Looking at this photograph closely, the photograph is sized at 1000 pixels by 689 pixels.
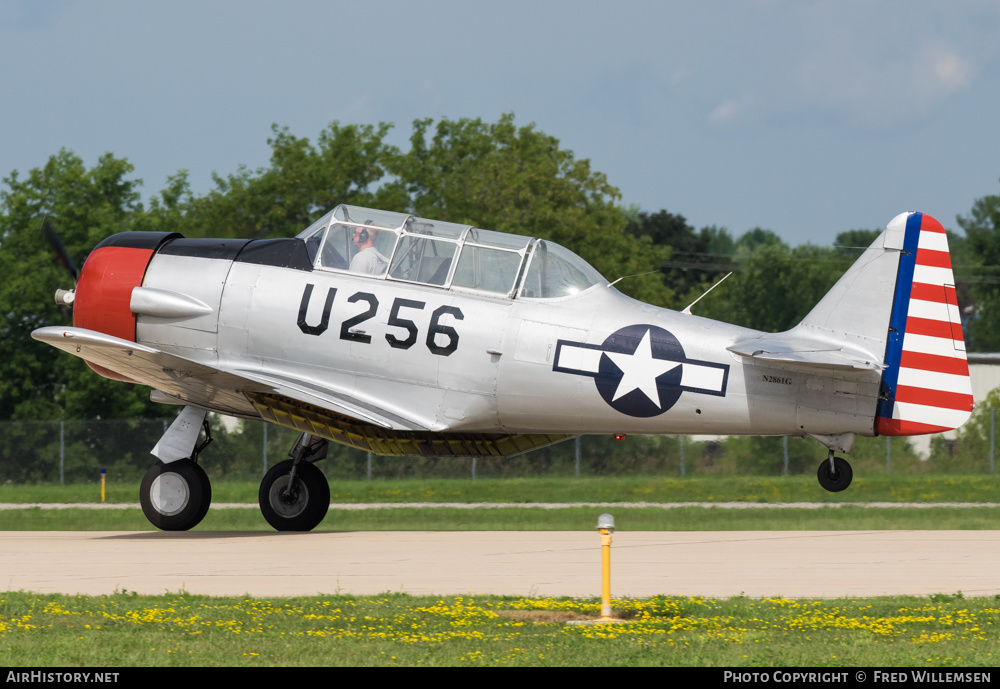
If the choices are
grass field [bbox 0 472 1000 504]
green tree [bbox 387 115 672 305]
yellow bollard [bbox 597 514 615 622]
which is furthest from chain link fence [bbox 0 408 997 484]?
yellow bollard [bbox 597 514 615 622]

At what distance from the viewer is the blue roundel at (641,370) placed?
47.0 ft

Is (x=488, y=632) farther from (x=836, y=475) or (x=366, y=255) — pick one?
(x=366, y=255)

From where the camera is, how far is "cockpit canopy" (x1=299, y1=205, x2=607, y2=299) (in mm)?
15047

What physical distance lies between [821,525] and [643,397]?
16.6 ft

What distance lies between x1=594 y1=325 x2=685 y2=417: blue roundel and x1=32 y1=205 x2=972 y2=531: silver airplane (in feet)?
0.06

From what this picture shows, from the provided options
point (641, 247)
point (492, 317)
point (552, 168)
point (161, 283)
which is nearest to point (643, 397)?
point (492, 317)

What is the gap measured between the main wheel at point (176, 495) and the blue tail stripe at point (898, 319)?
8.35 m

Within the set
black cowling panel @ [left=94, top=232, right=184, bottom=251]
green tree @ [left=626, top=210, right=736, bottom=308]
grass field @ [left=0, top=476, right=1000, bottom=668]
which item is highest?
green tree @ [left=626, top=210, right=736, bottom=308]

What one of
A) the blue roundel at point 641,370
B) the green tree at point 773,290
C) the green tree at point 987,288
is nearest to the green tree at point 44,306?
the blue roundel at point 641,370

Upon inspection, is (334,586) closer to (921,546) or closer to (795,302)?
(921,546)

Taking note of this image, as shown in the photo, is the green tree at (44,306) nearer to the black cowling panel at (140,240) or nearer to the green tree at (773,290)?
the black cowling panel at (140,240)

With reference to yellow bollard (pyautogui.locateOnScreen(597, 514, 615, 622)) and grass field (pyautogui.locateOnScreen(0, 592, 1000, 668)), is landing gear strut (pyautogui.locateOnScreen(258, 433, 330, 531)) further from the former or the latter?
yellow bollard (pyautogui.locateOnScreen(597, 514, 615, 622))

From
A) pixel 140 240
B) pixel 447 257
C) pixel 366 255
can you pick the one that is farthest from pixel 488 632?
pixel 140 240

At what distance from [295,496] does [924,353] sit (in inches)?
313
